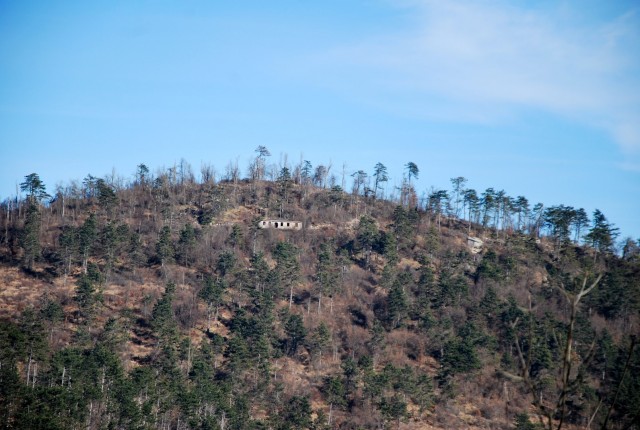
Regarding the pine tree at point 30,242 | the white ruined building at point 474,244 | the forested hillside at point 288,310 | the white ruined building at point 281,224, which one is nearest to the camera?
the forested hillside at point 288,310

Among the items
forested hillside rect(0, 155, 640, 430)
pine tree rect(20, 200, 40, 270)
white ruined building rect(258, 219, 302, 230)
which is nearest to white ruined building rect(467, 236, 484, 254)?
forested hillside rect(0, 155, 640, 430)

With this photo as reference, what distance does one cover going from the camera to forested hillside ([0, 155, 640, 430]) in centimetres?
4844

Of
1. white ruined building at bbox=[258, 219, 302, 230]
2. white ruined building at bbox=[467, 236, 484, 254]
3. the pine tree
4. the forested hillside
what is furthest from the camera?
white ruined building at bbox=[467, 236, 484, 254]

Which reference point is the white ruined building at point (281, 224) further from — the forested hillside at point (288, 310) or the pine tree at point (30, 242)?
the pine tree at point (30, 242)

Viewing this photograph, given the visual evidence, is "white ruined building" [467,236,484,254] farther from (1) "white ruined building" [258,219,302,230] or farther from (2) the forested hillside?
(1) "white ruined building" [258,219,302,230]

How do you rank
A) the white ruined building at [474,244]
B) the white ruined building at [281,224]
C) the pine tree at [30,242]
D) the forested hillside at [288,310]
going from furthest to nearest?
the white ruined building at [474,244] → the white ruined building at [281,224] → the pine tree at [30,242] → the forested hillside at [288,310]

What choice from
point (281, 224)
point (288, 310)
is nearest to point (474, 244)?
point (281, 224)

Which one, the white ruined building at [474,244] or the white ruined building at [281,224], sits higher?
the white ruined building at [281,224]

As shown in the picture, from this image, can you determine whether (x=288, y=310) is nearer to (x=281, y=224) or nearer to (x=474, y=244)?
(x=281, y=224)

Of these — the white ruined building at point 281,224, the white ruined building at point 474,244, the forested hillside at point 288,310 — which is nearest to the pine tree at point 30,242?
the forested hillside at point 288,310

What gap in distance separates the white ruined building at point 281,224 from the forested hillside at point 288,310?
1.53m

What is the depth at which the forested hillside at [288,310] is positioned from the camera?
48438 mm

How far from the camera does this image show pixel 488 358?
63.7 m

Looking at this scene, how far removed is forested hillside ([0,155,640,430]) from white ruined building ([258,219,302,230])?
5.00 ft
